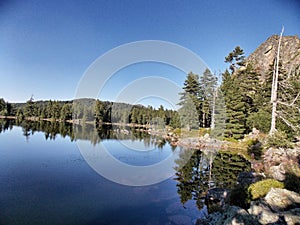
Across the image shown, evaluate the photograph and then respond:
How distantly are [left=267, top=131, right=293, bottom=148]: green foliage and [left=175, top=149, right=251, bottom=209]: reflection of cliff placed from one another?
3228 millimetres

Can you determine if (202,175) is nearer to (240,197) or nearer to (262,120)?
(240,197)

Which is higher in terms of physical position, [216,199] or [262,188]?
[262,188]

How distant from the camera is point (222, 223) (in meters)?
6.61

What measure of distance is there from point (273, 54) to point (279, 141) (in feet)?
145

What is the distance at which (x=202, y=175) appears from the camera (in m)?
15.2

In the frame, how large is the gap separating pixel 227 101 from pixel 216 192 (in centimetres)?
2348

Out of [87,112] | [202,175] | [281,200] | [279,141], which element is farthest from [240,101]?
[87,112]

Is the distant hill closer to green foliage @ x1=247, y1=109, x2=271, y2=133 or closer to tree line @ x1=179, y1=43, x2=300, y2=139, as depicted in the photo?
tree line @ x1=179, y1=43, x2=300, y2=139

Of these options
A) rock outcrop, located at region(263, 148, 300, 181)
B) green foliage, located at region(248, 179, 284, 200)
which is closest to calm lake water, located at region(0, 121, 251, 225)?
rock outcrop, located at region(263, 148, 300, 181)

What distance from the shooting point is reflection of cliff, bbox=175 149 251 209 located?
1163cm

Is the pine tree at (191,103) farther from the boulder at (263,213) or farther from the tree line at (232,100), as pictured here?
the boulder at (263,213)

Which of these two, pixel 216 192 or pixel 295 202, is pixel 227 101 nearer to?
pixel 216 192

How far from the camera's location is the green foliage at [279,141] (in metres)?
18.7

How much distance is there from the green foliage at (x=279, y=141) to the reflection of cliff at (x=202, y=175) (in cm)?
323
